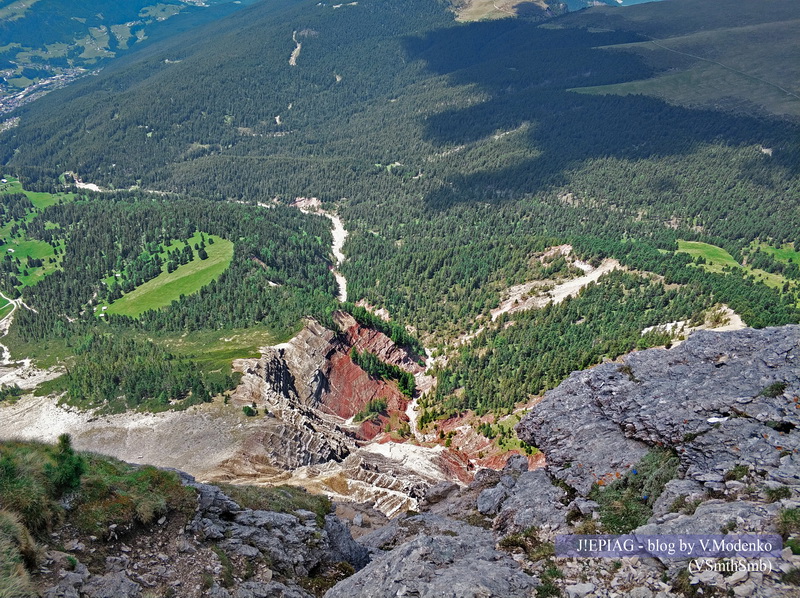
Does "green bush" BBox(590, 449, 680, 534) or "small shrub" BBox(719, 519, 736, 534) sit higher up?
"small shrub" BBox(719, 519, 736, 534)

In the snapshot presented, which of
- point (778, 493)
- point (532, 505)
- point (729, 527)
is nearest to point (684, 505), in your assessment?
point (729, 527)

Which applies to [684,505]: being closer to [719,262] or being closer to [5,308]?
[719,262]

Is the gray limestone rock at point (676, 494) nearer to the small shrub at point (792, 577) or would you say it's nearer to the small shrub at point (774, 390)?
the small shrub at point (774, 390)

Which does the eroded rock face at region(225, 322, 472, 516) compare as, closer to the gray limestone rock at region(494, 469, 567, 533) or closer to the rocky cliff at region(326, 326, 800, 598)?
the rocky cliff at region(326, 326, 800, 598)

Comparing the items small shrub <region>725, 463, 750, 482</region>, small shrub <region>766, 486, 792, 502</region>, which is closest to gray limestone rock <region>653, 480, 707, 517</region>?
small shrub <region>725, 463, 750, 482</region>

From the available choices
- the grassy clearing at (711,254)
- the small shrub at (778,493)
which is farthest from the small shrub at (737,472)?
the grassy clearing at (711,254)

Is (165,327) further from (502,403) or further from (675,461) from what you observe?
(675,461)

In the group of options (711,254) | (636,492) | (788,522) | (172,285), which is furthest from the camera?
(711,254)
